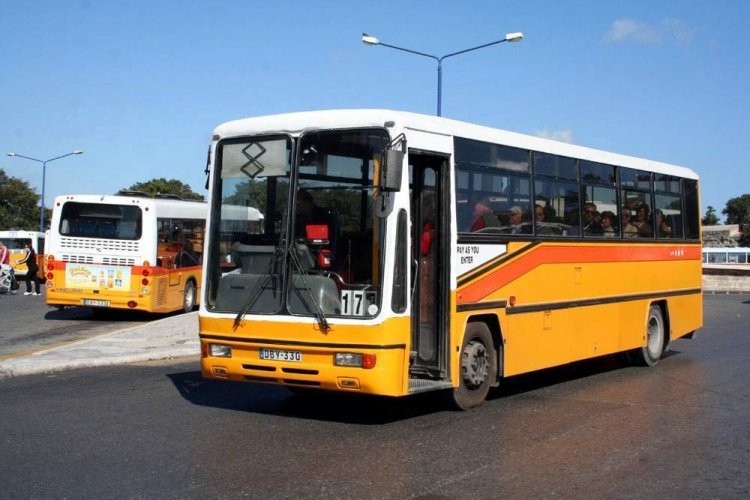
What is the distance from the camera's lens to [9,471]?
7027 mm

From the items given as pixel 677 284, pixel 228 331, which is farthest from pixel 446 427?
pixel 677 284

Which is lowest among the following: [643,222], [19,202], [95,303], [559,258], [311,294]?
[95,303]

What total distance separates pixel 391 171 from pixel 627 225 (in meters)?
6.25

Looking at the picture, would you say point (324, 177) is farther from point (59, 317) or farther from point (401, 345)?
point (59, 317)

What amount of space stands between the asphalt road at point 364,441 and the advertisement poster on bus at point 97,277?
8.91 meters

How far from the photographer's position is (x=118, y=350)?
1471cm

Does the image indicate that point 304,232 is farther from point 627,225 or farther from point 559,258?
point 627,225

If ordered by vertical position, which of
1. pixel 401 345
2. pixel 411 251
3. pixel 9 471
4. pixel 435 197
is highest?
pixel 435 197

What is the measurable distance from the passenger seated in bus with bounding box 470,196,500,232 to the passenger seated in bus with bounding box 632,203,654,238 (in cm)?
420

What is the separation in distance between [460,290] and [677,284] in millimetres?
6930

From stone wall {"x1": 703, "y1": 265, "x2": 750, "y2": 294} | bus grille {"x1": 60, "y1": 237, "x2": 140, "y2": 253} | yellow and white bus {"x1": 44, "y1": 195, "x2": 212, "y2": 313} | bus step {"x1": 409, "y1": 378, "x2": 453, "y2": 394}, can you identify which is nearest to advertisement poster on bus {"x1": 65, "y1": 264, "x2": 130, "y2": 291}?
yellow and white bus {"x1": 44, "y1": 195, "x2": 212, "y2": 313}

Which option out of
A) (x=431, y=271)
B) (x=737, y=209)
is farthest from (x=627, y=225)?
(x=737, y=209)

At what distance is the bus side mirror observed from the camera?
330 inches

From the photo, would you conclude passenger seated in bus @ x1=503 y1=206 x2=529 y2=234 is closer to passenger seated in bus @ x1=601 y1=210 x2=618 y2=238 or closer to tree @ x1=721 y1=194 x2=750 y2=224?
passenger seated in bus @ x1=601 y1=210 x2=618 y2=238
